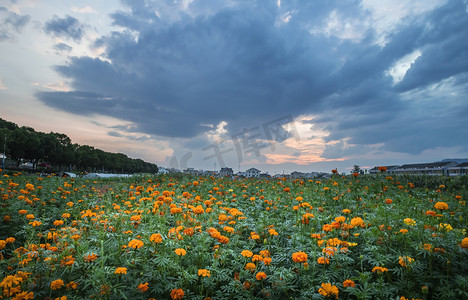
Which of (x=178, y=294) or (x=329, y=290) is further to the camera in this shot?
(x=178, y=294)

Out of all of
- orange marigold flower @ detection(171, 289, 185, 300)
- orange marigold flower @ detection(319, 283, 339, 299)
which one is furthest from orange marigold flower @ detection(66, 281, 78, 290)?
orange marigold flower @ detection(319, 283, 339, 299)

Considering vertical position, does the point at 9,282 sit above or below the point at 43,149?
below

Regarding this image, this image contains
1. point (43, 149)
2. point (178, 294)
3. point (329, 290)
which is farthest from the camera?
point (43, 149)

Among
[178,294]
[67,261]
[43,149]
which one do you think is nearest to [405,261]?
[178,294]

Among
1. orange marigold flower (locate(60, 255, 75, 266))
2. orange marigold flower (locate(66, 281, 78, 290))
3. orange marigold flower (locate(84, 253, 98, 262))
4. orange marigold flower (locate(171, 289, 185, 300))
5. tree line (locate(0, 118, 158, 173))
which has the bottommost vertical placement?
orange marigold flower (locate(171, 289, 185, 300))

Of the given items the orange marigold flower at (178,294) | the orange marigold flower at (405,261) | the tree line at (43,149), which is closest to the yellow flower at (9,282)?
the orange marigold flower at (178,294)

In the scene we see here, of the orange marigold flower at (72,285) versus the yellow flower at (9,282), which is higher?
the yellow flower at (9,282)

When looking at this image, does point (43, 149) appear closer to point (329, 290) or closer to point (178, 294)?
point (178, 294)

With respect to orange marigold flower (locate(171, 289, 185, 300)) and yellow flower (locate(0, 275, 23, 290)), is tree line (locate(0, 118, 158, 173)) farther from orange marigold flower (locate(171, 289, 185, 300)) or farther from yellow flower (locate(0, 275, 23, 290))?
orange marigold flower (locate(171, 289, 185, 300))

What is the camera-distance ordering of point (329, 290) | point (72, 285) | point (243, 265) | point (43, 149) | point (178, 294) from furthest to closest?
point (43, 149)
point (243, 265)
point (72, 285)
point (178, 294)
point (329, 290)

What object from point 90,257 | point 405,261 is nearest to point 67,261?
point 90,257

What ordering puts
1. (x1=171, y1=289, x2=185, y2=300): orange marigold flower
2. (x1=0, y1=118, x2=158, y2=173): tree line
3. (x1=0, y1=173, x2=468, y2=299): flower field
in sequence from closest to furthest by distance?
(x1=171, y1=289, x2=185, y2=300): orange marigold flower < (x1=0, y1=173, x2=468, y2=299): flower field < (x1=0, y1=118, x2=158, y2=173): tree line

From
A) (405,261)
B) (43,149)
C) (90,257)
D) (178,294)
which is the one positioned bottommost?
(178,294)

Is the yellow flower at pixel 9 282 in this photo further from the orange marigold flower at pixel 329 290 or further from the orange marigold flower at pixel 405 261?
the orange marigold flower at pixel 405 261
